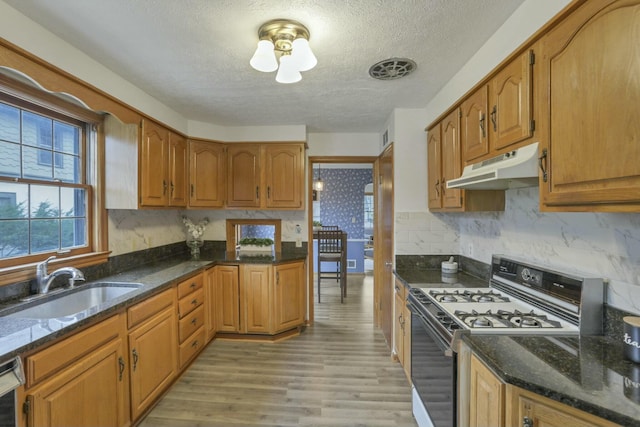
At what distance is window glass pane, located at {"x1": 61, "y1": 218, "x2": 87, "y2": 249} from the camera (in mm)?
2074

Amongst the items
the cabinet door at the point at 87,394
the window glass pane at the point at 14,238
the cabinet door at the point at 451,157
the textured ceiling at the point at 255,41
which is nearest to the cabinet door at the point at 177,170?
the textured ceiling at the point at 255,41

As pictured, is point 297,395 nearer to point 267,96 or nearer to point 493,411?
point 493,411

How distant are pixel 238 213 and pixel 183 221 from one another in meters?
0.66

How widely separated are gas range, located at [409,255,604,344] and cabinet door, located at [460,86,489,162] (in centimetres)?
73

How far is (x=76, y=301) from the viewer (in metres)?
1.88

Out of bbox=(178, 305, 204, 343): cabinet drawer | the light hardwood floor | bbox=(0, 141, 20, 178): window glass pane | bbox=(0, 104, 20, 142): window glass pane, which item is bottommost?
the light hardwood floor

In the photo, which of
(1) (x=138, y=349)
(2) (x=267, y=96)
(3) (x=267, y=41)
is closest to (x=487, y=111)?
(3) (x=267, y=41)

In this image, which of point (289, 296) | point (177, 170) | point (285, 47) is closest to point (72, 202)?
Answer: point (177, 170)

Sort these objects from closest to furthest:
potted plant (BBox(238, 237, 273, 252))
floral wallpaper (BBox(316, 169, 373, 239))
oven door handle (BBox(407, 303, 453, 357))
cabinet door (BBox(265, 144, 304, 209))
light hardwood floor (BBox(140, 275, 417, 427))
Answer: oven door handle (BBox(407, 303, 453, 357)) → light hardwood floor (BBox(140, 275, 417, 427)) → cabinet door (BBox(265, 144, 304, 209)) → potted plant (BBox(238, 237, 273, 252)) → floral wallpaper (BBox(316, 169, 373, 239))

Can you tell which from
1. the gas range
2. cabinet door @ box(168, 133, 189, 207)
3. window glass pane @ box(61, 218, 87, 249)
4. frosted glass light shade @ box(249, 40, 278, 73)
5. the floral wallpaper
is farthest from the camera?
the floral wallpaper

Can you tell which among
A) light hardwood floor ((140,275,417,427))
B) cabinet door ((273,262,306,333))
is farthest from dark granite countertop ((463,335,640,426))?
cabinet door ((273,262,306,333))

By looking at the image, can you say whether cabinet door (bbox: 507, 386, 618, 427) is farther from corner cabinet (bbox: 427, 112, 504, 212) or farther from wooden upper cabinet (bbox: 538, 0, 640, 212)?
corner cabinet (bbox: 427, 112, 504, 212)

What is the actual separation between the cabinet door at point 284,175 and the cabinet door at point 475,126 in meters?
1.78

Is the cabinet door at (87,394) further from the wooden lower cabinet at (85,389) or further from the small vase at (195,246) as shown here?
the small vase at (195,246)
